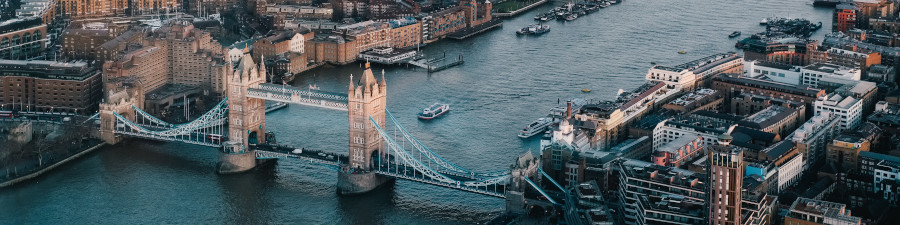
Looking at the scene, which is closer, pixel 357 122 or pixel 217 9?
pixel 357 122

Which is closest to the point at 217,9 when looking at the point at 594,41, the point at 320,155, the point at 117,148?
the point at 594,41

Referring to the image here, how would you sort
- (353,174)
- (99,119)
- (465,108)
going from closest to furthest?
(353,174)
(99,119)
(465,108)

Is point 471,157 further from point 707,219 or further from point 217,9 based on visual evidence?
point 217,9

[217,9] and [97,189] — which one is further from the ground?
[217,9]

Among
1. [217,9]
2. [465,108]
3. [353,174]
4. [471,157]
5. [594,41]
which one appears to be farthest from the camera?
[217,9]

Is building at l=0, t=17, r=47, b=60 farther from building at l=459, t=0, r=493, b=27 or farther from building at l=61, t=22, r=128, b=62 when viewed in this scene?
building at l=459, t=0, r=493, b=27

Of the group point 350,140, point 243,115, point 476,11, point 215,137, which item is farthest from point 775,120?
point 476,11

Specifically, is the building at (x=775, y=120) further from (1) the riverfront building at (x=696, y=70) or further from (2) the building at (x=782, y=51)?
(2) the building at (x=782, y=51)

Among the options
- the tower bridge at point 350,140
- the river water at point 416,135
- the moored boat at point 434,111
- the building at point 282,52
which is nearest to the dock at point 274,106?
the river water at point 416,135
